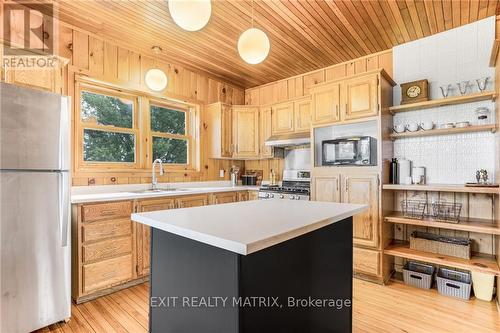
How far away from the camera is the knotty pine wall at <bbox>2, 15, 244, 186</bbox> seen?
2.44 metres

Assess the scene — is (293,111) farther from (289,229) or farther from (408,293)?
(289,229)

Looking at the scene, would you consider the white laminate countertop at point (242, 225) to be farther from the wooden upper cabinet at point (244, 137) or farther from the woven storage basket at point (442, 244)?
the wooden upper cabinet at point (244, 137)

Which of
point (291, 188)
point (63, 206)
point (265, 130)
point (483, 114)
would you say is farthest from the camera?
point (265, 130)

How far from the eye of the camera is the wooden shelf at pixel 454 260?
2.34 m

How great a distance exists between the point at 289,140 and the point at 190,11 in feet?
8.39

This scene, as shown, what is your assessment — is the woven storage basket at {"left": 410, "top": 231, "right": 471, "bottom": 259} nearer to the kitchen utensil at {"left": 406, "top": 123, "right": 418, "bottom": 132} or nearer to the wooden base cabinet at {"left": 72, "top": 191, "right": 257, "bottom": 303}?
the kitchen utensil at {"left": 406, "top": 123, "right": 418, "bottom": 132}

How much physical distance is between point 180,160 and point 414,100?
3.15 metres

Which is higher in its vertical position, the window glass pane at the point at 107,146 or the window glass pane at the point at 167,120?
the window glass pane at the point at 167,120

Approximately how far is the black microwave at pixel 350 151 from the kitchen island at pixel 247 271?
56.9 inches

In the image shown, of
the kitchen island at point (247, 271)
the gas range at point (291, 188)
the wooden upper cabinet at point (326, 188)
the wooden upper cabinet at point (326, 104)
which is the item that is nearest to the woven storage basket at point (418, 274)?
the wooden upper cabinet at point (326, 188)

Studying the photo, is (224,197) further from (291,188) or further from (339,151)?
(339,151)

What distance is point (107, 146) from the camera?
323 centimetres

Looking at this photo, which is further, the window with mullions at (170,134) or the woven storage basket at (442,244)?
the window with mullions at (170,134)

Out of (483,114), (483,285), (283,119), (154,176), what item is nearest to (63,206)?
(154,176)
